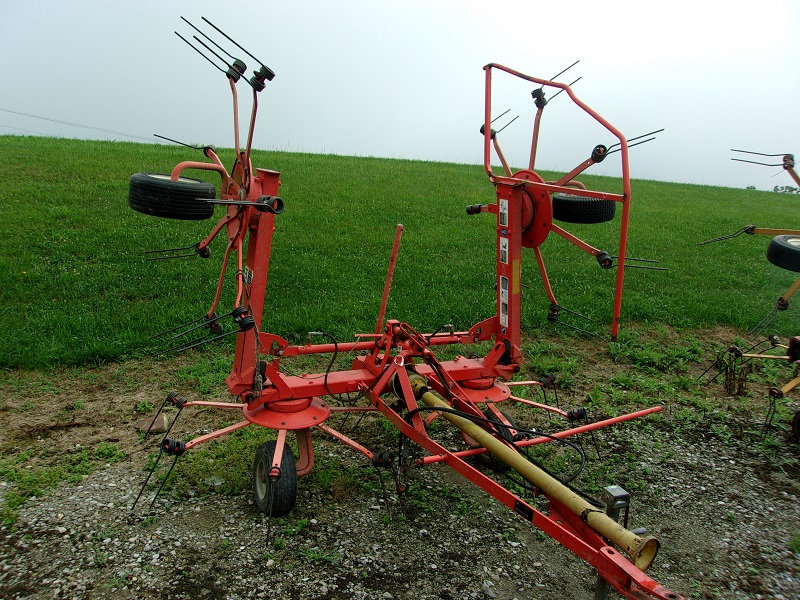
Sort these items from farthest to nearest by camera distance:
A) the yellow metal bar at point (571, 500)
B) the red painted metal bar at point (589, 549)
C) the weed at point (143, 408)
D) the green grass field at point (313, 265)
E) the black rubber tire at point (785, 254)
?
the green grass field at point (313, 265) → the weed at point (143, 408) → the black rubber tire at point (785, 254) → the yellow metal bar at point (571, 500) → the red painted metal bar at point (589, 549)

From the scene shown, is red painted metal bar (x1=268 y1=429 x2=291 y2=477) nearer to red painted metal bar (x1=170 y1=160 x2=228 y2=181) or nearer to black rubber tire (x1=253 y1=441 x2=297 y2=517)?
black rubber tire (x1=253 y1=441 x2=297 y2=517)

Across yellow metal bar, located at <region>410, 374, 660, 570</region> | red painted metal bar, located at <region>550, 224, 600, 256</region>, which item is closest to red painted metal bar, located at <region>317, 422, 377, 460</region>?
yellow metal bar, located at <region>410, 374, 660, 570</region>

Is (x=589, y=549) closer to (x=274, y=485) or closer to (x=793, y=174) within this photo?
(x=274, y=485)

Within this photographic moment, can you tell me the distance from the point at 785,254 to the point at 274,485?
4.95m

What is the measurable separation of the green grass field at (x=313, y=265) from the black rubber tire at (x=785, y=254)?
291 centimetres

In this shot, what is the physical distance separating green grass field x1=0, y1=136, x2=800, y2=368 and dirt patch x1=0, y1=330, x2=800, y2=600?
147 cm

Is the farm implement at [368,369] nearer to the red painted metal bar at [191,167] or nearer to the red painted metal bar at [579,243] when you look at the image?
the red painted metal bar at [191,167]

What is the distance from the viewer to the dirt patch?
407cm

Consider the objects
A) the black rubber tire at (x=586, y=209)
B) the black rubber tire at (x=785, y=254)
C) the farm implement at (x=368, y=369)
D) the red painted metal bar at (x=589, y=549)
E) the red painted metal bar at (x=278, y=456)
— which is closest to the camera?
the red painted metal bar at (x=589, y=549)

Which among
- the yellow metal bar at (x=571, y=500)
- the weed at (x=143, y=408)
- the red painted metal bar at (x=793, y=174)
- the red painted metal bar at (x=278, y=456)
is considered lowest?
the weed at (x=143, y=408)

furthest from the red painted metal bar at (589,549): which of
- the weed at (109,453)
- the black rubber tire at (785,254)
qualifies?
the black rubber tire at (785,254)

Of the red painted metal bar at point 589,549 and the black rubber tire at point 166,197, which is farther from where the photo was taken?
the black rubber tire at point 166,197

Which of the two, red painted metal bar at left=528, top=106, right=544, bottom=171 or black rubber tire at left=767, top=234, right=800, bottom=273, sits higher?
red painted metal bar at left=528, top=106, right=544, bottom=171

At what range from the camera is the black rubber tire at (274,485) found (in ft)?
14.9
